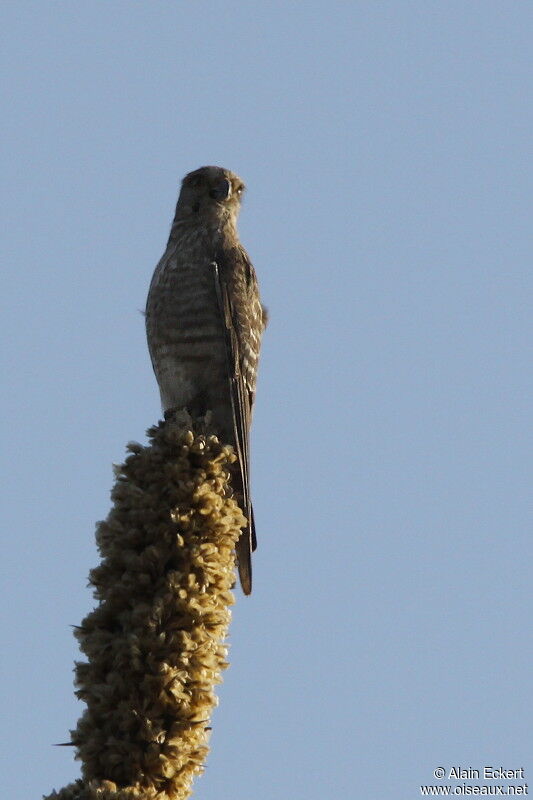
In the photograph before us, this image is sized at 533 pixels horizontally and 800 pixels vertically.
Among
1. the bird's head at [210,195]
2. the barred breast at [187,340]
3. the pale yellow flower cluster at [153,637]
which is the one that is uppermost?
the bird's head at [210,195]

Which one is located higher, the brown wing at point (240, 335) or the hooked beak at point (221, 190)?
the hooked beak at point (221, 190)

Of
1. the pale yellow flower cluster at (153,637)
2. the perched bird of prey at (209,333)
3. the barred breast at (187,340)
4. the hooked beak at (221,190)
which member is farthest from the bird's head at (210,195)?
the pale yellow flower cluster at (153,637)

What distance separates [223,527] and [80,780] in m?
1.29

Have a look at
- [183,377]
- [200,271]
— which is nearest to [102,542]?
[183,377]

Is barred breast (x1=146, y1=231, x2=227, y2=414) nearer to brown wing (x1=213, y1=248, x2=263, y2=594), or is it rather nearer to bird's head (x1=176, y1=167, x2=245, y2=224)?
brown wing (x1=213, y1=248, x2=263, y2=594)

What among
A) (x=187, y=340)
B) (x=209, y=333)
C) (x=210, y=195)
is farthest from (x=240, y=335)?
(x=210, y=195)

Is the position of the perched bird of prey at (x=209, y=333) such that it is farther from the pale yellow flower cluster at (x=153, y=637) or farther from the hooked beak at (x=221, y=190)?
the pale yellow flower cluster at (x=153, y=637)

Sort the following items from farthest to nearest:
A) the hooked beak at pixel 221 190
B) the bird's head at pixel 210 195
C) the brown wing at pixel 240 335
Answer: the hooked beak at pixel 221 190 → the bird's head at pixel 210 195 → the brown wing at pixel 240 335

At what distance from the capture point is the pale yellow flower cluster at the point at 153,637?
4695 mm

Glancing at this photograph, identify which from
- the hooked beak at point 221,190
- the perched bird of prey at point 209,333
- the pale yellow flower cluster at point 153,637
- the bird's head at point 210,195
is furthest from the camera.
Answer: the hooked beak at point 221,190

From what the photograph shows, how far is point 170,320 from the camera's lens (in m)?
8.71

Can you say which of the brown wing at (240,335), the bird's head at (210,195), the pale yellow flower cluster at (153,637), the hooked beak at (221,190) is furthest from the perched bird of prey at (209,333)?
the pale yellow flower cluster at (153,637)

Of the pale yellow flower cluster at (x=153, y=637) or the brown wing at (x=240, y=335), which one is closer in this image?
the pale yellow flower cluster at (x=153, y=637)

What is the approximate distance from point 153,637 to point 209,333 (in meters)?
4.03
